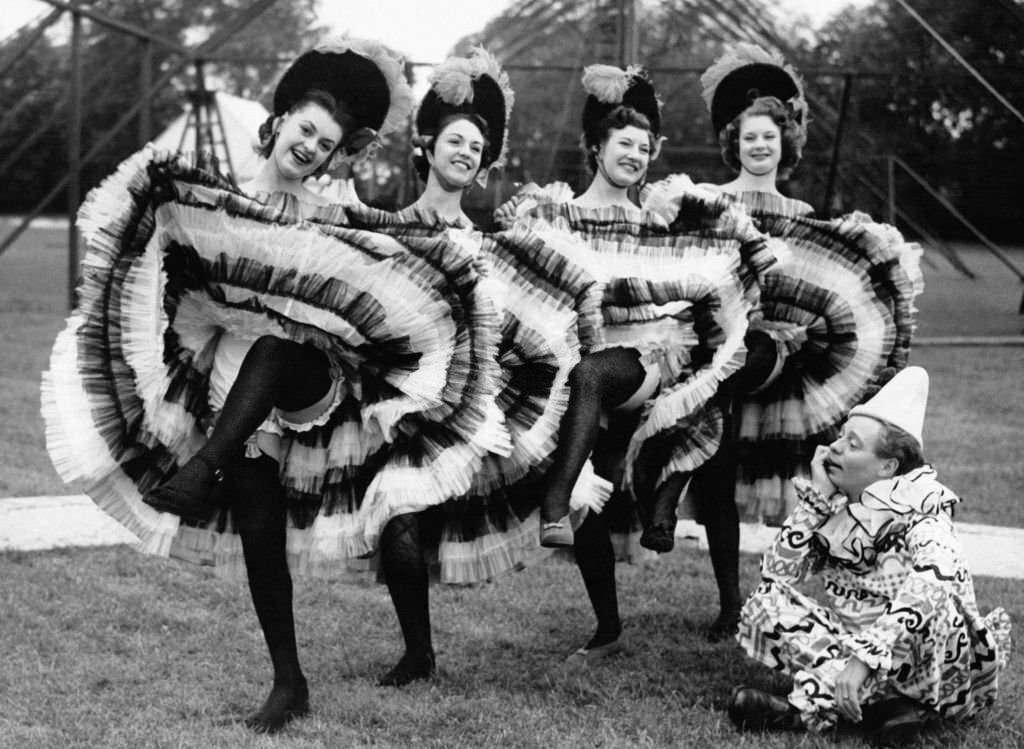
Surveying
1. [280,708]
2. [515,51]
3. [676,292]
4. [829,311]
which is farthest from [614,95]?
[515,51]

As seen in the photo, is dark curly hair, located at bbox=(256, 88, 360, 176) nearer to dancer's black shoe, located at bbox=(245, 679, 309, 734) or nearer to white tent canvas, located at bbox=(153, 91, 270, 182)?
dancer's black shoe, located at bbox=(245, 679, 309, 734)

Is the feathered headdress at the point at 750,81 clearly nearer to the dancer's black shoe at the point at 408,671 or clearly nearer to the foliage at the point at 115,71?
the dancer's black shoe at the point at 408,671

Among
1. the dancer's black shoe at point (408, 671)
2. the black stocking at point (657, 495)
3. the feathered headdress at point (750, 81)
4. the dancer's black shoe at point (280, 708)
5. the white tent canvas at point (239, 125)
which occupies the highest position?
the white tent canvas at point (239, 125)

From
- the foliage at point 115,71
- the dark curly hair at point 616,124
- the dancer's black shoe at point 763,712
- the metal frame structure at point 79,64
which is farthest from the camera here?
the foliage at point 115,71

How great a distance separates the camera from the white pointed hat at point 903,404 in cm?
311

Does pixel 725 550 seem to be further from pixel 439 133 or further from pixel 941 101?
pixel 941 101

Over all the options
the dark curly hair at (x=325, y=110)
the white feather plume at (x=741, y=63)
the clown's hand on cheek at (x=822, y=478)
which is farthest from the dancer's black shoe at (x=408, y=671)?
the white feather plume at (x=741, y=63)

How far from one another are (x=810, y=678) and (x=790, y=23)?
10.3 m

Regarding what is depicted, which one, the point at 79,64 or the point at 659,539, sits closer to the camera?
the point at 659,539

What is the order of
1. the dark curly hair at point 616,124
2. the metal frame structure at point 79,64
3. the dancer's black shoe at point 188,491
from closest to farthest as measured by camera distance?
the dancer's black shoe at point 188,491
the dark curly hair at point 616,124
the metal frame structure at point 79,64

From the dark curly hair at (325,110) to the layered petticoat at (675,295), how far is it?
0.55 metres

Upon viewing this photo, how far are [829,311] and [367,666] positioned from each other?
5.50ft

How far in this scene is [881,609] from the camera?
10.3ft

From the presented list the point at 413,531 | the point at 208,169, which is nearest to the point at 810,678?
the point at 413,531
